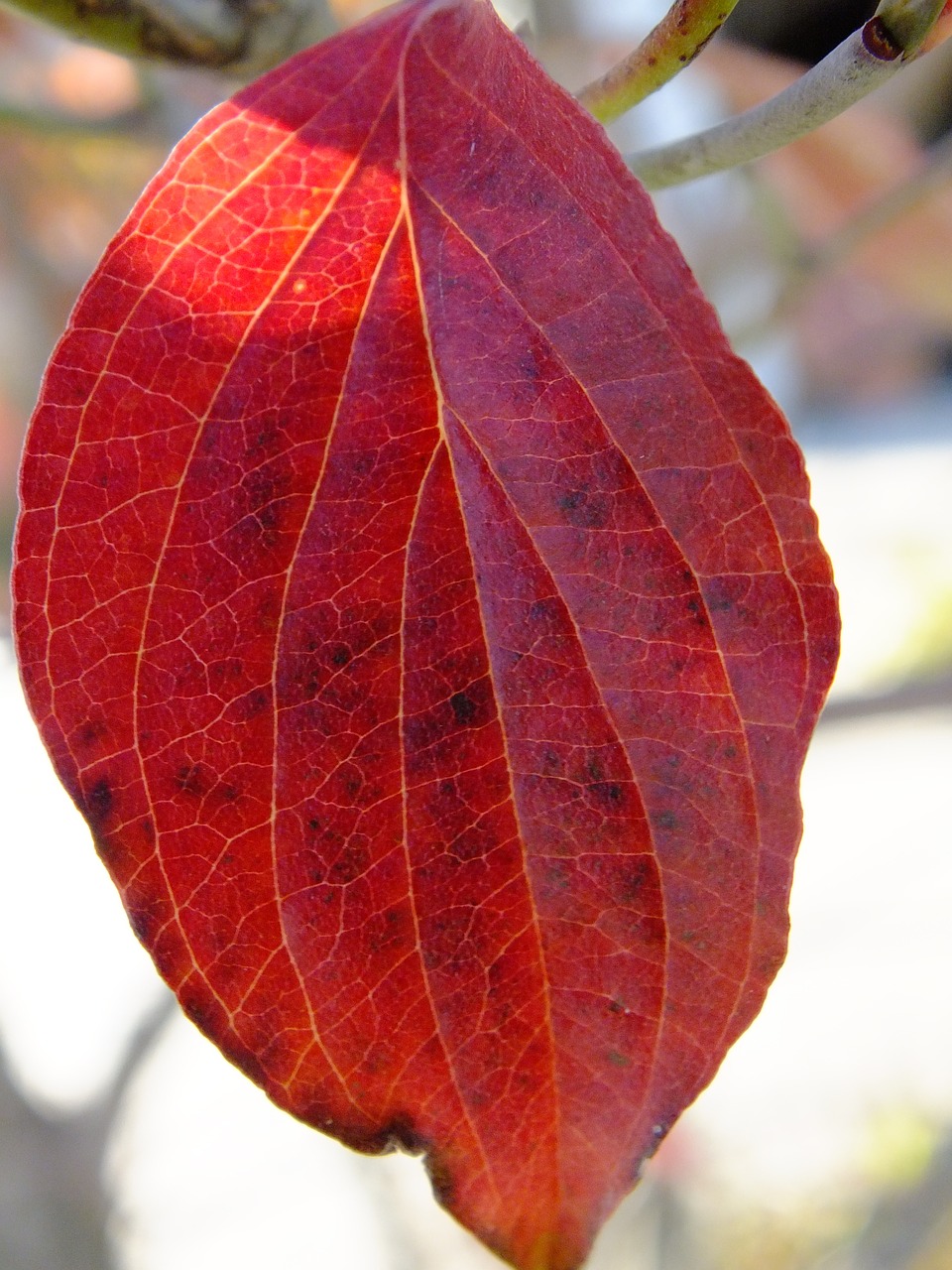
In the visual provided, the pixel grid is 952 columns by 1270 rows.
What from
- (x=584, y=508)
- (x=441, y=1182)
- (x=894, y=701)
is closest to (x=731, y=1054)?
(x=894, y=701)

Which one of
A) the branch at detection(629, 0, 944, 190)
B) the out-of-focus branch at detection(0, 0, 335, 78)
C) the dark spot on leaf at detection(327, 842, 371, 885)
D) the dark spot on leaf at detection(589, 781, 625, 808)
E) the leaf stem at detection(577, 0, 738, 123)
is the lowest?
the dark spot on leaf at detection(327, 842, 371, 885)

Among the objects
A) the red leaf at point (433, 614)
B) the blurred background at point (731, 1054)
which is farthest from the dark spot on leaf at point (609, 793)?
the blurred background at point (731, 1054)

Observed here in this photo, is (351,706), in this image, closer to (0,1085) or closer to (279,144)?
(279,144)

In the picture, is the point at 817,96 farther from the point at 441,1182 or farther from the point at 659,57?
the point at 441,1182

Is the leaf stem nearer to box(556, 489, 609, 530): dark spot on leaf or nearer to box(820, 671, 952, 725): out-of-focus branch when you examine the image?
box(556, 489, 609, 530): dark spot on leaf

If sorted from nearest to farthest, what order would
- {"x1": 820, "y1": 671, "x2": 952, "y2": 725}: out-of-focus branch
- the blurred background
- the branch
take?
the branch, {"x1": 820, "y1": 671, "x2": 952, "y2": 725}: out-of-focus branch, the blurred background

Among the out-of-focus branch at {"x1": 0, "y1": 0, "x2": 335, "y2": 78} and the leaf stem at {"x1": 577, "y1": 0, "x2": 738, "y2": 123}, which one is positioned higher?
the leaf stem at {"x1": 577, "y1": 0, "x2": 738, "y2": 123}

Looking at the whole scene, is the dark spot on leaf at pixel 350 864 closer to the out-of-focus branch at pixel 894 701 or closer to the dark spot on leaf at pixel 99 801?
the dark spot on leaf at pixel 99 801

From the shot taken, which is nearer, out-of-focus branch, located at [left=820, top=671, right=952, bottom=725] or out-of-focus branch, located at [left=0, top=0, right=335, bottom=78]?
out-of-focus branch, located at [left=0, top=0, right=335, bottom=78]

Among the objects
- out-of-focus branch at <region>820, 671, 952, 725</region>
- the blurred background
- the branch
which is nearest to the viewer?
the branch

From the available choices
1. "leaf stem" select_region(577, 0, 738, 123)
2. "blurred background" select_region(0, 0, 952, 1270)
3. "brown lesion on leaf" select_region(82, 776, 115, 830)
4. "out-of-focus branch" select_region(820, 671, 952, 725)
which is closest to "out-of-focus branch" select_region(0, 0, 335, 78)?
"leaf stem" select_region(577, 0, 738, 123)
